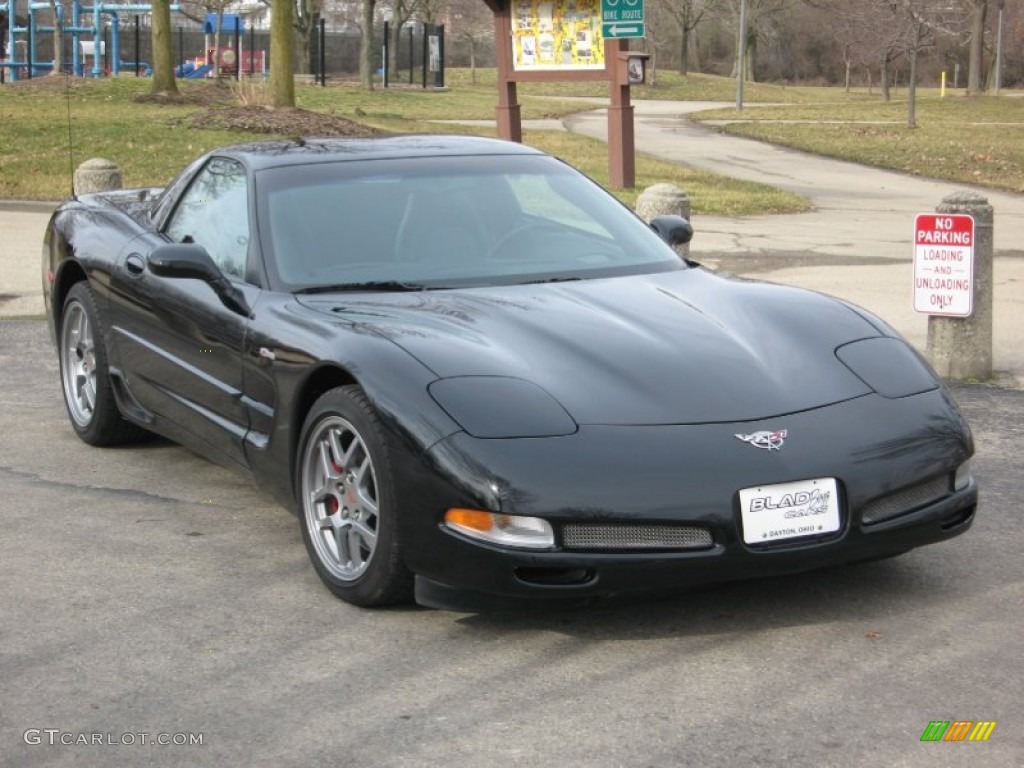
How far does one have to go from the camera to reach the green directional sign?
1869 centimetres

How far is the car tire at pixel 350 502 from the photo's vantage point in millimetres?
4621

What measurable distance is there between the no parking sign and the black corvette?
2.51 meters

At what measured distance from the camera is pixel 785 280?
489 inches

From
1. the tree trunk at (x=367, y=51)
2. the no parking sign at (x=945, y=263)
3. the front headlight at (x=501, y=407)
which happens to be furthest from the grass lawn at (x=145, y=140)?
the tree trunk at (x=367, y=51)

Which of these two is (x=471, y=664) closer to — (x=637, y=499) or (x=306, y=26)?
(x=637, y=499)

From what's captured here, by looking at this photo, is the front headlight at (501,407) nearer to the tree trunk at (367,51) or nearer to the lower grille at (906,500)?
the lower grille at (906,500)

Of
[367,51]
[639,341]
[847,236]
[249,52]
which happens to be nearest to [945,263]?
[639,341]

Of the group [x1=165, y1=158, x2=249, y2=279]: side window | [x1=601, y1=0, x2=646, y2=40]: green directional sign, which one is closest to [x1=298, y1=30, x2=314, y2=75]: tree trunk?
[x1=601, y1=0, x2=646, y2=40]: green directional sign

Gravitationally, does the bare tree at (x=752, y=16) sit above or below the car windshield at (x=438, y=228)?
above

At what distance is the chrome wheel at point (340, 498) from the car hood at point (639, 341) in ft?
1.15

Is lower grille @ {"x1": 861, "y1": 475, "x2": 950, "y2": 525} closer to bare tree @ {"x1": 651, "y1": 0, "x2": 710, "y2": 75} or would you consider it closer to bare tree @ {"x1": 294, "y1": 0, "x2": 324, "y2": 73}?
bare tree @ {"x1": 294, "y1": 0, "x2": 324, "y2": 73}

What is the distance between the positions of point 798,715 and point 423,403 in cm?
136

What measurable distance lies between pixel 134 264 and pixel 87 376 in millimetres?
853

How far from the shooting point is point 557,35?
19953 mm
